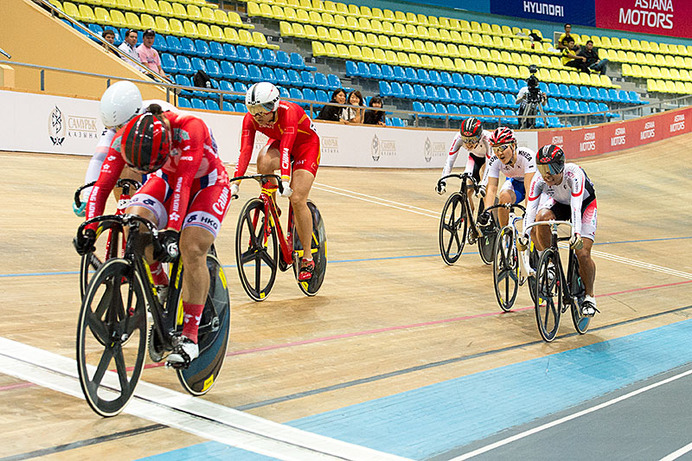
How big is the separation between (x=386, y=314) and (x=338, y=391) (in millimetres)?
1833

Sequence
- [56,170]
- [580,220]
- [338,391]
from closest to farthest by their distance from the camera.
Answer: [338,391] < [580,220] < [56,170]

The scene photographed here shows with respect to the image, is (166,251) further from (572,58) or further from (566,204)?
(572,58)

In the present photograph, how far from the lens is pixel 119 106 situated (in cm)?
367

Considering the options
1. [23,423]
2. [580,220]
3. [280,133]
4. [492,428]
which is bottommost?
[492,428]

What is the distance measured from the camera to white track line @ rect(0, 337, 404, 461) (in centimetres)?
315

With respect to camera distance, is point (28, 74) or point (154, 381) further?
point (28, 74)

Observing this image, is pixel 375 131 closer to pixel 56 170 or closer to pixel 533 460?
pixel 56 170

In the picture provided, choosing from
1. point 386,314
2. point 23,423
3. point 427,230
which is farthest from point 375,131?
point 23,423

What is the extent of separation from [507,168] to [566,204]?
137 cm

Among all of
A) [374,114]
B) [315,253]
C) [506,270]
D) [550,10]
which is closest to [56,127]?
[315,253]

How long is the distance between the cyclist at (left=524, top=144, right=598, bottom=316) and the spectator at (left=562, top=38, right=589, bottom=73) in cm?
1923

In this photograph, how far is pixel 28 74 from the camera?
998 centimetres

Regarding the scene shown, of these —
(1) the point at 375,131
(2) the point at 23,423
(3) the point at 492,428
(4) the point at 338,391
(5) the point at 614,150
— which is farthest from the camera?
(5) the point at 614,150

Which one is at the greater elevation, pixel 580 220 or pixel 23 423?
pixel 580 220
